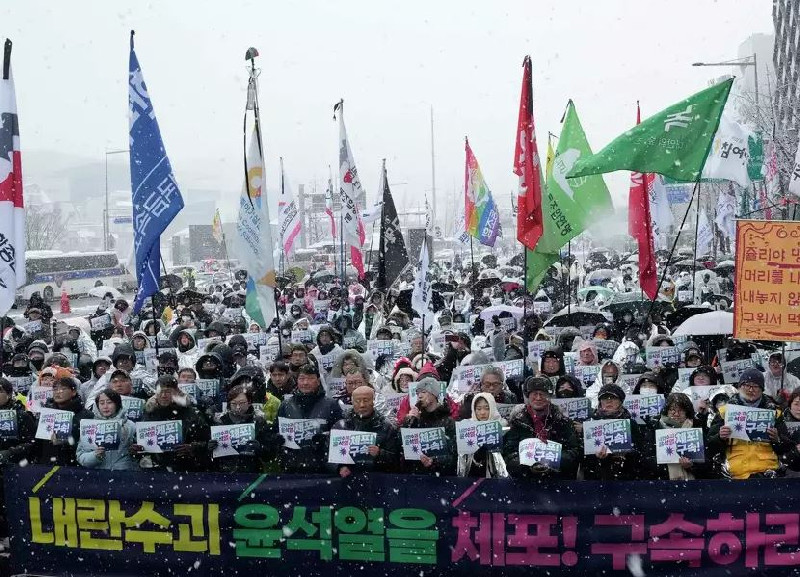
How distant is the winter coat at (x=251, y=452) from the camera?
6.73 m

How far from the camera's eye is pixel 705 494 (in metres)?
6.04

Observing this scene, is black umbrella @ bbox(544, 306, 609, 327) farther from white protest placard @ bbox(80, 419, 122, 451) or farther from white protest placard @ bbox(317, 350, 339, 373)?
white protest placard @ bbox(80, 419, 122, 451)

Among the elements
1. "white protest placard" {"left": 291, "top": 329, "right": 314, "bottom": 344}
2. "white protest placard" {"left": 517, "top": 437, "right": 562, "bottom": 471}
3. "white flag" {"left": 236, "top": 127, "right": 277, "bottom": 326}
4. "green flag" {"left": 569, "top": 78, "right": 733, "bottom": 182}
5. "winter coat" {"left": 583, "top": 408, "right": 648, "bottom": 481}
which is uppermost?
"green flag" {"left": 569, "top": 78, "right": 733, "bottom": 182}

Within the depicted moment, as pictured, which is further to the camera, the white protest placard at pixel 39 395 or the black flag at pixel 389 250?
the black flag at pixel 389 250

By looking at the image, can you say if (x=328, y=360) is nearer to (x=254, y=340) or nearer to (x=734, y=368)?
(x=254, y=340)

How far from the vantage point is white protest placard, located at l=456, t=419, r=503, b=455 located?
248 inches

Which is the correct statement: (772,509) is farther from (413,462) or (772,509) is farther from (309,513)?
(309,513)

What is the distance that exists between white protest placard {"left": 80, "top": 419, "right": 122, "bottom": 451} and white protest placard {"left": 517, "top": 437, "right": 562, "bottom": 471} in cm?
280

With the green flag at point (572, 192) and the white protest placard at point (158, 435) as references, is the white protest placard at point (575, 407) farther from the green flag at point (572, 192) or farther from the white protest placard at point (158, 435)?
the green flag at point (572, 192)

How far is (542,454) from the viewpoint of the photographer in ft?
20.0

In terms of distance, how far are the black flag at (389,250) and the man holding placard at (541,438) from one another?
23.2 ft

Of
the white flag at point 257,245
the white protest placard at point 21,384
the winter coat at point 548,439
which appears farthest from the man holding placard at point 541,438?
the white protest placard at point 21,384

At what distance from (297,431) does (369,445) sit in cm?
59

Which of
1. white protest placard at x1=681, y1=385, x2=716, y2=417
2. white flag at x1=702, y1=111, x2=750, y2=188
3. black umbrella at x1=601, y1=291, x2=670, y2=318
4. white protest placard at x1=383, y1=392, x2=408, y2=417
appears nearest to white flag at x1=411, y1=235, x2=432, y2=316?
white protest placard at x1=383, y1=392, x2=408, y2=417
